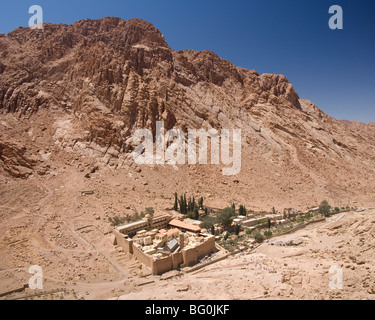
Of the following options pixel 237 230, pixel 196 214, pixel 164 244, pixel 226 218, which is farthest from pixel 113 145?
pixel 164 244

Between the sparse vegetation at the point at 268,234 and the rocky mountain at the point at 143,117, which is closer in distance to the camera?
the sparse vegetation at the point at 268,234

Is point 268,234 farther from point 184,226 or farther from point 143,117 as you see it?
point 143,117

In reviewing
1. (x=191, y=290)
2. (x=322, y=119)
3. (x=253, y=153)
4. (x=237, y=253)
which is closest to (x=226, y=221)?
(x=237, y=253)

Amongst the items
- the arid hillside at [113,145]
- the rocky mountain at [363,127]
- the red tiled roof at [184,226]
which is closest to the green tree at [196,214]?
the red tiled roof at [184,226]

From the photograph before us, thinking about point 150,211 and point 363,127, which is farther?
point 363,127

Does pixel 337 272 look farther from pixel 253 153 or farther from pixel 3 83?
pixel 3 83

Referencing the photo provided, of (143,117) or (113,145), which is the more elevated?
(143,117)

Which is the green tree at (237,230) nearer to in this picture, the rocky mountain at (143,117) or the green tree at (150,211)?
the rocky mountain at (143,117)

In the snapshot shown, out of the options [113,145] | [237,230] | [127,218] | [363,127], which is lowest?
[237,230]
